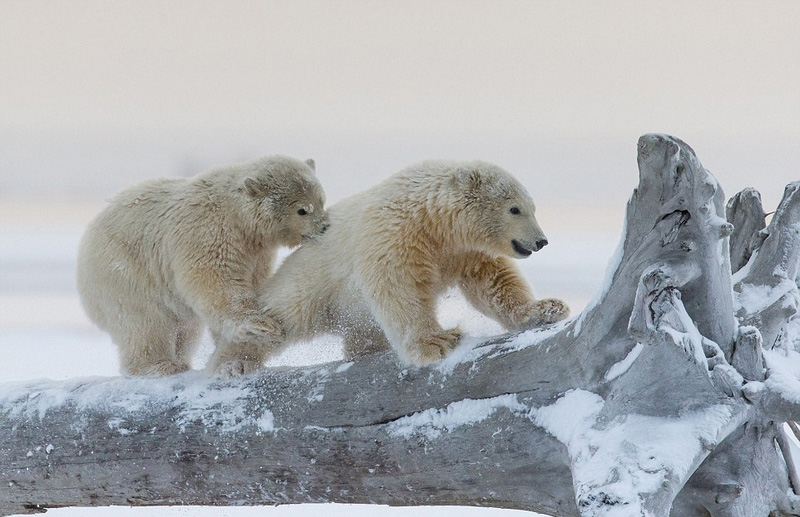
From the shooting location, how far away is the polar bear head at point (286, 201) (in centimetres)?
436

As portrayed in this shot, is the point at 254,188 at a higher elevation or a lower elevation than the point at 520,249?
higher

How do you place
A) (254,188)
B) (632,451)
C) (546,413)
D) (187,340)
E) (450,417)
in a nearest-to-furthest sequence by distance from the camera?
(632,451) < (546,413) < (450,417) < (254,188) < (187,340)

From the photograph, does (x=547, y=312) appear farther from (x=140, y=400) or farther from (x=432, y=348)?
(x=140, y=400)

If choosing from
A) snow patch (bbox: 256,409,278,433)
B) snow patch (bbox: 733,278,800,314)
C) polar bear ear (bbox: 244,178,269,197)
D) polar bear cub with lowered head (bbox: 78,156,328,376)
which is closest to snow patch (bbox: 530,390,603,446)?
snow patch (bbox: 733,278,800,314)

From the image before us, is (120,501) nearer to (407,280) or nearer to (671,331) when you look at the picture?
(407,280)

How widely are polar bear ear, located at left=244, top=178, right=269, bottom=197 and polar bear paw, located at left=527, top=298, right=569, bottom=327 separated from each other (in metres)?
1.54

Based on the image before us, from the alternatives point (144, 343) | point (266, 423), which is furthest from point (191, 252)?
point (266, 423)

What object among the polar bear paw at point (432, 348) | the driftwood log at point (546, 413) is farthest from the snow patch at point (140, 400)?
the polar bear paw at point (432, 348)

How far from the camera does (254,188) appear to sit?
436 centimetres

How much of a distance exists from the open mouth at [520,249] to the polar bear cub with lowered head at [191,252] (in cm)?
106

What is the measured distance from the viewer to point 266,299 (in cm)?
436

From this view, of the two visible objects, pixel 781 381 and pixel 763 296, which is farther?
pixel 763 296

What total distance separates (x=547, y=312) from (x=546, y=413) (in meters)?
0.66

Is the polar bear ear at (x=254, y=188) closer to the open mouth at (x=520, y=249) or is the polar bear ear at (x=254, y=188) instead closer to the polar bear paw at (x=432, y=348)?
the polar bear paw at (x=432, y=348)
